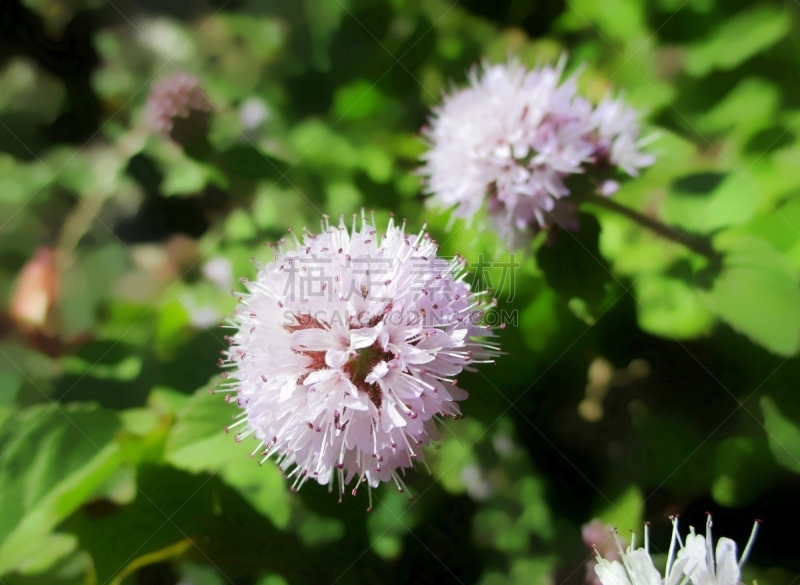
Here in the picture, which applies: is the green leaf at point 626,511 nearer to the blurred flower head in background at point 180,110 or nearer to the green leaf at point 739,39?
the green leaf at point 739,39

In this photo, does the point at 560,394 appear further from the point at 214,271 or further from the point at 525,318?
the point at 214,271

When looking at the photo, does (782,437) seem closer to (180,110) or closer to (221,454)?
(221,454)

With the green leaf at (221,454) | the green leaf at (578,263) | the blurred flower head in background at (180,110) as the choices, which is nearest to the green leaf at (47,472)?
the green leaf at (221,454)

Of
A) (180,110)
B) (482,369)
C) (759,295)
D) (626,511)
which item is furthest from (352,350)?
(180,110)

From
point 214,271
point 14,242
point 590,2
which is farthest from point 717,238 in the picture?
point 14,242

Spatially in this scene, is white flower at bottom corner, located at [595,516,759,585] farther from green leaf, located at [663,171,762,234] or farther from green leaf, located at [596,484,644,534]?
green leaf, located at [663,171,762,234]

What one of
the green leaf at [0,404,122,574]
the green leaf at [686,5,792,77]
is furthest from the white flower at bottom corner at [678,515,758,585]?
the green leaf at [0,404,122,574]

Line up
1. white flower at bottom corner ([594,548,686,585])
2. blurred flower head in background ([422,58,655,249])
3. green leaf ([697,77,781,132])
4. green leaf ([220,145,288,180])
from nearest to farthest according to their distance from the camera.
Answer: white flower at bottom corner ([594,548,686,585]) < blurred flower head in background ([422,58,655,249]) < green leaf ([697,77,781,132]) < green leaf ([220,145,288,180])
